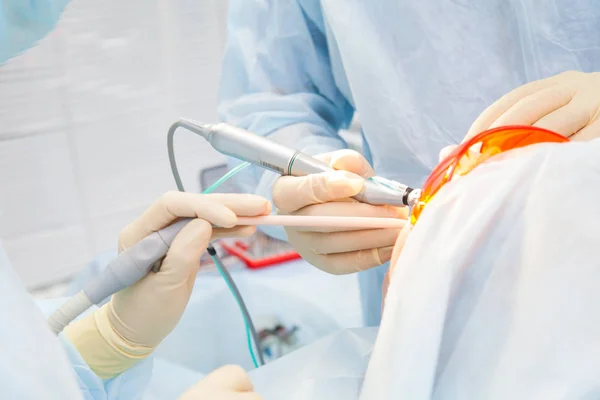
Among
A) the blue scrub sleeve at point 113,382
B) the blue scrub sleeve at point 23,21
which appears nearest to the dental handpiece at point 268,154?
the blue scrub sleeve at point 23,21

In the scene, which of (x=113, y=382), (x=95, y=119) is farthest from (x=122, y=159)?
(x=113, y=382)

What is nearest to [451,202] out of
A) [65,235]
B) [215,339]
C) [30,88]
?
[215,339]

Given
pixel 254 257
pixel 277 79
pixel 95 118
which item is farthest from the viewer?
pixel 254 257

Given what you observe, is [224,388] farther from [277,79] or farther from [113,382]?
[277,79]

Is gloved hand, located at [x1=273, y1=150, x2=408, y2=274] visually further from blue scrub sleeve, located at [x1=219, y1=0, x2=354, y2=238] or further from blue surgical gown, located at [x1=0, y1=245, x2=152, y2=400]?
blue surgical gown, located at [x1=0, y1=245, x2=152, y2=400]

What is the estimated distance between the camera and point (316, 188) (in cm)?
77

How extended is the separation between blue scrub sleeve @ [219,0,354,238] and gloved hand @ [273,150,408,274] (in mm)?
212

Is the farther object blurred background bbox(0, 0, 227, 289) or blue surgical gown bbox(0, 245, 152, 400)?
blurred background bbox(0, 0, 227, 289)

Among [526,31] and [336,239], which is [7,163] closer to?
[336,239]

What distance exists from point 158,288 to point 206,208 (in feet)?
0.41

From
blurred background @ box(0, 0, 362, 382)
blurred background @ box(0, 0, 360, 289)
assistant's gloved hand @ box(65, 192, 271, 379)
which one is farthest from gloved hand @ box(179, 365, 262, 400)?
blurred background @ box(0, 0, 360, 289)

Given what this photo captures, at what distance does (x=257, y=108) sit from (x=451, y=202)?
68cm

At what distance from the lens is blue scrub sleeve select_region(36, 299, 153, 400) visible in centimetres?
74

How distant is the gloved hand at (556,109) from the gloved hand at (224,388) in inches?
14.7
